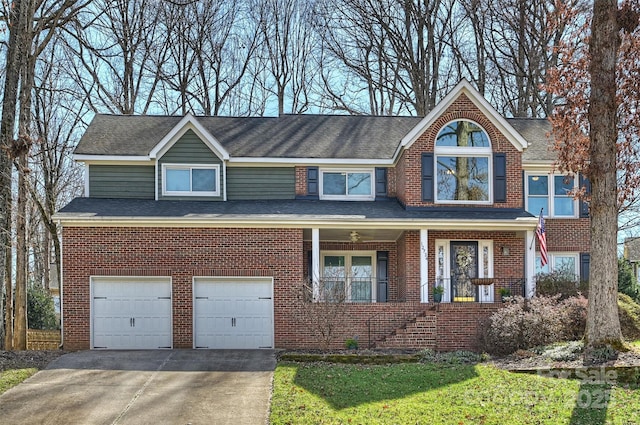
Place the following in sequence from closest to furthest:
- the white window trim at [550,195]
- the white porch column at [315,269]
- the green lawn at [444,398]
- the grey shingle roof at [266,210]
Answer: the green lawn at [444,398], the white porch column at [315,269], the grey shingle roof at [266,210], the white window trim at [550,195]

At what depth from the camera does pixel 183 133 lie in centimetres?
2186

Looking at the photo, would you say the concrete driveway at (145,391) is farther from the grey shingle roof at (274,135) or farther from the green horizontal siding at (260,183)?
the grey shingle roof at (274,135)

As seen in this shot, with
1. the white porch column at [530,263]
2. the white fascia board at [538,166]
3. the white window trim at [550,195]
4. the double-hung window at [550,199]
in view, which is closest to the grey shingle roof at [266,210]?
the white porch column at [530,263]

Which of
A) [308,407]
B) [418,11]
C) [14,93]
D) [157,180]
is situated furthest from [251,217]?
[418,11]

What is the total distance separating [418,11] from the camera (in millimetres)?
32875

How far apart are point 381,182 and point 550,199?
5.71m

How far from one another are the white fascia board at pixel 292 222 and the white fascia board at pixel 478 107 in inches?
105

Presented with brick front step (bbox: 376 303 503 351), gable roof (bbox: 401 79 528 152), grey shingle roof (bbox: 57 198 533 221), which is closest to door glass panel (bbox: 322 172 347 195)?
grey shingle roof (bbox: 57 198 533 221)

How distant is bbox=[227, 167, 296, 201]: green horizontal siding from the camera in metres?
22.4

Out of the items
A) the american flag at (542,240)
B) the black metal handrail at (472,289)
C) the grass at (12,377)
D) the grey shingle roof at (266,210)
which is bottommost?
the grass at (12,377)

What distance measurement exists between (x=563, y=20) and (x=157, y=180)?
12.8 meters

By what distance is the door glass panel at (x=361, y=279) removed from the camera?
2233 cm

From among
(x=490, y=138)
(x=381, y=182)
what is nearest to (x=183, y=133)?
(x=381, y=182)

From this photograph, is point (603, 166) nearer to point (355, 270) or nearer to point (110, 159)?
point (355, 270)
